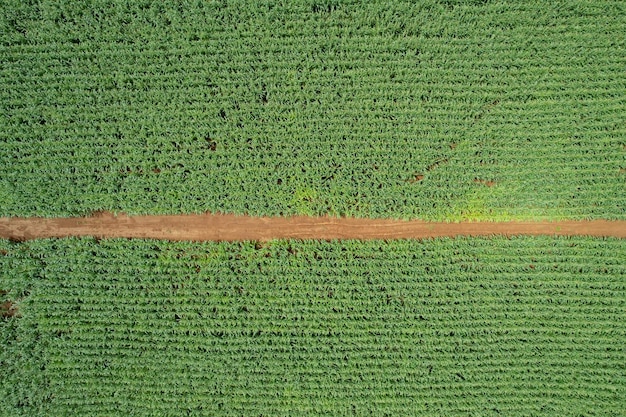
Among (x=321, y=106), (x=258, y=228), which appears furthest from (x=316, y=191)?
(x=321, y=106)

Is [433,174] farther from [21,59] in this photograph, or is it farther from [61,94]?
[21,59]

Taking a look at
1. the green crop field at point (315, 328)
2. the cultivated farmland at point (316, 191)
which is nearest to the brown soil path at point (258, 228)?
the cultivated farmland at point (316, 191)

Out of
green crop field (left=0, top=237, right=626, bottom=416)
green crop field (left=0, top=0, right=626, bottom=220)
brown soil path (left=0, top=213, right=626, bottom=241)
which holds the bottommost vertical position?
green crop field (left=0, top=237, right=626, bottom=416)

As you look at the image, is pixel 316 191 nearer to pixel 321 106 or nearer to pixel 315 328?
pixel 321 106

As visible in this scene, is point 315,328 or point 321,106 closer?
point 315,328

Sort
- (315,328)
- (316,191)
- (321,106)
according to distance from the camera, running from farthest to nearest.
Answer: (321,106)
(316,191)
(315,328)

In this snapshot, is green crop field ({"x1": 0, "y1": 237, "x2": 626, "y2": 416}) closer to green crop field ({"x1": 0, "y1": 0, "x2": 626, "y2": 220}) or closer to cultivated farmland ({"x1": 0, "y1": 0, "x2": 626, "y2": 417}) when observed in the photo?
cultivated farmland ({"x1": 0, "y1": 0, "x2": 626, "y2": 417})

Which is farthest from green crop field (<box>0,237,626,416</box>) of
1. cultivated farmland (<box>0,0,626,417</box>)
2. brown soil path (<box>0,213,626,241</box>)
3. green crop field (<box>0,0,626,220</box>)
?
green crop field (<box>0,0,626,220</box>)
